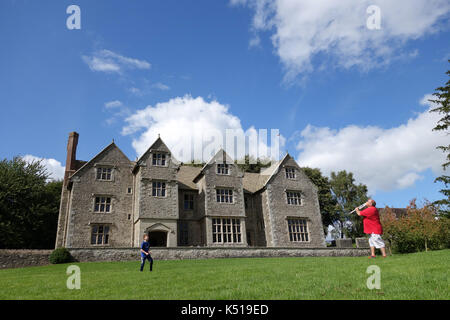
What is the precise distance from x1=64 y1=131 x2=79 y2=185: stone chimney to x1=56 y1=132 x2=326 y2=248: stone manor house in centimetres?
10

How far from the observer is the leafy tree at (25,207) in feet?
107

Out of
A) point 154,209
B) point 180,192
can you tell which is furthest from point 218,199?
point 154,209

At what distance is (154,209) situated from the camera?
30.0 m

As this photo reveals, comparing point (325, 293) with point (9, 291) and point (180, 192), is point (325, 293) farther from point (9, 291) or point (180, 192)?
point (180, 192)

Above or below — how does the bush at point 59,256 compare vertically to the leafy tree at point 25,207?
below

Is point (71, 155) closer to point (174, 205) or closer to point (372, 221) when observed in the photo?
point (174, 205)

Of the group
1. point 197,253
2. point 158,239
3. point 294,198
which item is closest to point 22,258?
point 158,239

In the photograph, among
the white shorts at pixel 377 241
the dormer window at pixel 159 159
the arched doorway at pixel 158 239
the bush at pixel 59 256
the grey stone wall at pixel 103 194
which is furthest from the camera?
the dormer window at pixel 159 159

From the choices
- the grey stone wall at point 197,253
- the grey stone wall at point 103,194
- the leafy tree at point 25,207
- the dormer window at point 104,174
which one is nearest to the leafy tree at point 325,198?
the grey stone wall at point 197,253

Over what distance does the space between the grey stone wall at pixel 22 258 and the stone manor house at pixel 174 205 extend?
148 inches

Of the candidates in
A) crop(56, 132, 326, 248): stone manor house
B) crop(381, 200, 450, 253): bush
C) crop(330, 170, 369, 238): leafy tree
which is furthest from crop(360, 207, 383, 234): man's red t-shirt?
crop(330, 170, 369, 238): leafy tree

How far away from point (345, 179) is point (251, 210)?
21871 mm

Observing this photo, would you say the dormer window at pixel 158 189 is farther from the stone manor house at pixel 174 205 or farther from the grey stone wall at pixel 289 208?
the grey stone wall at pixel 289 208

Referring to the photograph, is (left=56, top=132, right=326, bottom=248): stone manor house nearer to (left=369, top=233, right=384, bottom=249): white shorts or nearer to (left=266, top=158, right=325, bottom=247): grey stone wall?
(left=266, top=158, right=325, bottom=247): grey stone wall
